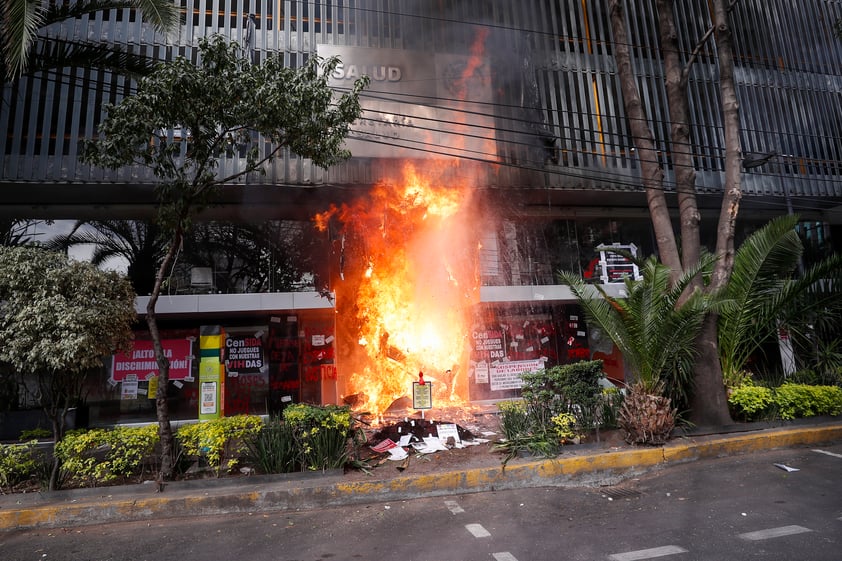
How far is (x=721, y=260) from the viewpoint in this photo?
819 cm

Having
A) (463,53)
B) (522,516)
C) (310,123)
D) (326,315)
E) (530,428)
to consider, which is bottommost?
(522,516)

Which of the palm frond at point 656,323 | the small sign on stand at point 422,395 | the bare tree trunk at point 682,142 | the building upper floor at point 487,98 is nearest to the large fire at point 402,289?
the building upper floor at point 487,98

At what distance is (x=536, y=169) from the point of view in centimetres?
1154

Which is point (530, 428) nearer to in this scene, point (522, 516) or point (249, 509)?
point (522, 516)

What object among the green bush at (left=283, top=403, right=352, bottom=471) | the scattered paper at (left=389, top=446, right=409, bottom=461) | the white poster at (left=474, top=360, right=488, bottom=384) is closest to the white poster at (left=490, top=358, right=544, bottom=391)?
the white poster at (left=474, top=360, right=488, bottom=384)

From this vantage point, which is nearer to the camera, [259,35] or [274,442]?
[274,442]

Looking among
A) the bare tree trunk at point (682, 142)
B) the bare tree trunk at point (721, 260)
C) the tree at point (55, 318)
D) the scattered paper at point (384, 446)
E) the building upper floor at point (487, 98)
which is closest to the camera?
the tree at point (55, 318)

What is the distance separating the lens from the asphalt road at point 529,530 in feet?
13.6

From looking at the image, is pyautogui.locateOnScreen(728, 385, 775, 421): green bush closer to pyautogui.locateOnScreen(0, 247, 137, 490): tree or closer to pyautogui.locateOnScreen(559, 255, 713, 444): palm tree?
pyautogui.locateOnScreen(559, 255, 713, 444): palm tree

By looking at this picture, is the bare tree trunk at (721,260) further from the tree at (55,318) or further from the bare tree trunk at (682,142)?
the tree at (55,318)

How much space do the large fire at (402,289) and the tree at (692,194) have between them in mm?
4566

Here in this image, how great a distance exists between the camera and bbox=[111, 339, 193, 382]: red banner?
36.8 ft

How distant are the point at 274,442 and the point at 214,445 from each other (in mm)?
714

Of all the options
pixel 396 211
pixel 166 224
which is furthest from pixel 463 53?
pixel 166 224
